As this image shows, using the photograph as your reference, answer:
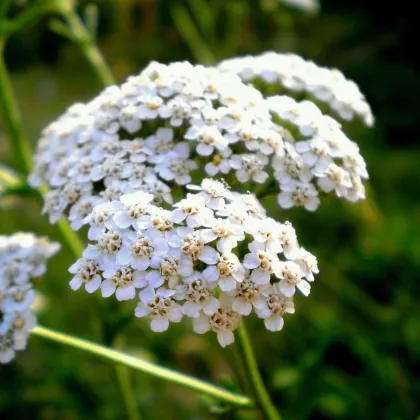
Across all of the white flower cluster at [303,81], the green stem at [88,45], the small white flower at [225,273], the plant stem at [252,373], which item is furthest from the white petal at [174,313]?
the green stem at [88,45]

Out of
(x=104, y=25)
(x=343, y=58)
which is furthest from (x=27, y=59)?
(x=343, y=58)

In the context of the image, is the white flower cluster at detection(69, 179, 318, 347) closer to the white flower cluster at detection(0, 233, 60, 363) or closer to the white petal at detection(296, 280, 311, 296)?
the white petal at detection(296, 280, 311, 296)

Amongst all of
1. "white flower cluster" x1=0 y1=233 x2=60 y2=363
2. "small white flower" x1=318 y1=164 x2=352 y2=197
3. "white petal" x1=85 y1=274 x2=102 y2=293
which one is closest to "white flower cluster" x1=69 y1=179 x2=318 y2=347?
"white petal" x1=85 y1=274 x2=102 y2=293

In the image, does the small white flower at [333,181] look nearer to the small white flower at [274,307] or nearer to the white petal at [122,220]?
the small white flower at [274,307]

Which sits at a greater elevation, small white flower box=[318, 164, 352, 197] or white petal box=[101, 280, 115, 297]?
white petal box=[101, 280, 115, 297]

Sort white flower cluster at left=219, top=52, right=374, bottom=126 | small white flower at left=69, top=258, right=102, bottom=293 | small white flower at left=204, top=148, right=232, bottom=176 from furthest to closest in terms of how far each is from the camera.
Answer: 1. white flower cluster at left=219, top=52, right=374, bottom=126
2. small white flower at left=204, top=148, right=232, bottom=176
3. small white flower at left=69, top=258, right=102, bottom=293

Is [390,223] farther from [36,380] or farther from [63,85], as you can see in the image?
[63,85]
